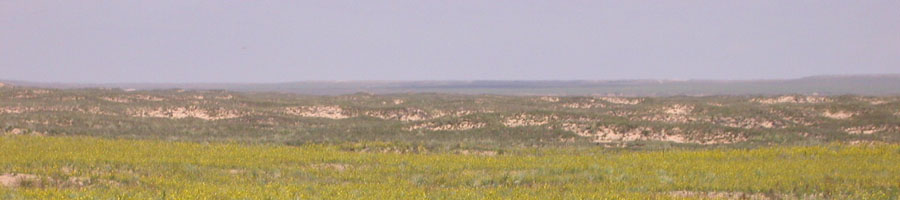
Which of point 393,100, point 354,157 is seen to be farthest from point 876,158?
point 393,100

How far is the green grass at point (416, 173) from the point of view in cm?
1384

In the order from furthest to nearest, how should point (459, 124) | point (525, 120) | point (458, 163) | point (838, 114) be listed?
1. point (838, 114)
2. point (525, 120)
3. point (459, 124)
4. point (458, 163)

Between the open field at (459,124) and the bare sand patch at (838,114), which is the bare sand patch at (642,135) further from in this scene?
the bare sand patch at (838,114)

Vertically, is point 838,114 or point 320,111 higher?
point 838,114

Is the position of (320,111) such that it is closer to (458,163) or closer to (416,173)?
(458,163)

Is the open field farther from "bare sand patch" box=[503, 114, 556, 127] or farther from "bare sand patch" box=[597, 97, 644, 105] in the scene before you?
"bare sand patch" box=[597, 97, 644, 105]

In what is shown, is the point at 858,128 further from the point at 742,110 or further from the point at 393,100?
the point at 393,100

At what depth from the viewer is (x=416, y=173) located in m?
18.1

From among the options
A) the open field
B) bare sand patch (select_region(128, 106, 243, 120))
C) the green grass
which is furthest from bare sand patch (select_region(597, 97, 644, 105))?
the green grass

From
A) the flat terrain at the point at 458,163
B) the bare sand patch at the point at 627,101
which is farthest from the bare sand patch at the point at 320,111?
the bare sand patch at the point at 627,101

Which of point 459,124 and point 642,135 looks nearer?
point 642,135

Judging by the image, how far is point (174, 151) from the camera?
22.0m

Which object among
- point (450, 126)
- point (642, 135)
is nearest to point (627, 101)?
point (450, 126)

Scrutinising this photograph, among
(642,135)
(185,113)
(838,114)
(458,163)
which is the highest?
(458,163)
